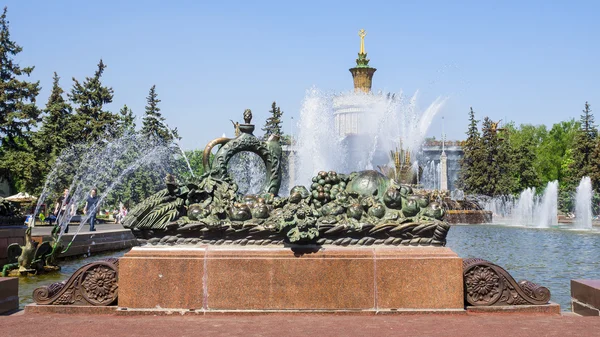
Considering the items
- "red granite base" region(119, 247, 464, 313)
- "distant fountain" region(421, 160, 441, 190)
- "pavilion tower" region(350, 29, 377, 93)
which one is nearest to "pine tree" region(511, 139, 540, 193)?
"distant fountain" region(421, 160, 441, 190)

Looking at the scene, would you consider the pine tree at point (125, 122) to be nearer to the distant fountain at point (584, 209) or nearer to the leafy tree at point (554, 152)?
the distant fountain at point (584, 209)

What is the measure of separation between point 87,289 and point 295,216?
1.87 meters

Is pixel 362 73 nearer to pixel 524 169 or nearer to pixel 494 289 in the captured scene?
pixel 524 169

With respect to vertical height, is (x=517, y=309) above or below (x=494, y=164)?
below

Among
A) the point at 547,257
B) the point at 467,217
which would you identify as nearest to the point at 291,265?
the point at 547,257

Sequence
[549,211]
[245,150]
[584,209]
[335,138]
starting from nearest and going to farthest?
1. [245,150]
2. [584,209]
3. [549,211]
4. [335,138]

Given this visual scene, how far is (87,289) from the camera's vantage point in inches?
221

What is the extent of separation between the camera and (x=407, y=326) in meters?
4.96

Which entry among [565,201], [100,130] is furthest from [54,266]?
[565,201]

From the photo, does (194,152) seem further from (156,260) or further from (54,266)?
(156,260)

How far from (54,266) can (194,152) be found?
55082 millimetres

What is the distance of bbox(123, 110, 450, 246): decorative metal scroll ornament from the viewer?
5539mm

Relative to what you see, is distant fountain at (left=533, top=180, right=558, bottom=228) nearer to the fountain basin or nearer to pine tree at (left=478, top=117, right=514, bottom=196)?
the fountain basin

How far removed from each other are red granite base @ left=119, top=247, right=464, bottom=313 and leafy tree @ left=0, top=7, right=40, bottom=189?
27.9m
